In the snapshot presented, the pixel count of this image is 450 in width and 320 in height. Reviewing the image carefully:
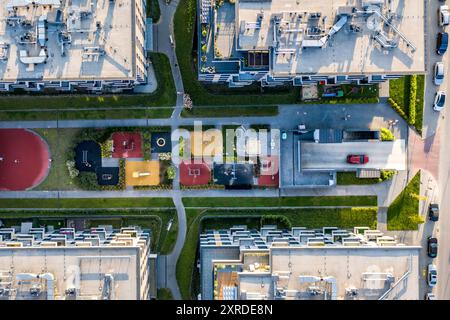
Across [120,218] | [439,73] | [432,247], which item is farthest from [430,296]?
[120,218]

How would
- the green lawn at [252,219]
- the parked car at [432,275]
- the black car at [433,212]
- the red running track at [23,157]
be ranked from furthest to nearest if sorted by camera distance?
the green lawn at [252,219] → the black car at [433,212] → the parked car at [432,275] → the red running track at [23,157]

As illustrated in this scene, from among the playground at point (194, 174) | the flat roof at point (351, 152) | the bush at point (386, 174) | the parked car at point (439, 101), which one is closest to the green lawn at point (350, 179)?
the bush at point (386, 174)

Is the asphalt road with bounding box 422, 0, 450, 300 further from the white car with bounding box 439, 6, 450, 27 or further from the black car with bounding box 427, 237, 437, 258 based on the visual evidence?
the white car with bounding box 439, 6, 450, 27

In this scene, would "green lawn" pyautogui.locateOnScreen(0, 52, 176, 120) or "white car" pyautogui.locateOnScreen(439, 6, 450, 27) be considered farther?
"green lawn" pyautogui.locateOnScreen(0, 52, 176, 120)

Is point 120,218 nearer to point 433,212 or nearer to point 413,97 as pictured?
point 433,212

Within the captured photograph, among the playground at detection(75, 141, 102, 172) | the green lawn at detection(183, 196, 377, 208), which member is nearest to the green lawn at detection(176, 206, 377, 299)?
the green lawn at detection(183, 196, 377, 208)

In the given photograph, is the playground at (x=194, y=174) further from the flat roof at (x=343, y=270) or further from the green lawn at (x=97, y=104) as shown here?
the flat roof at (x=343, y=270)
